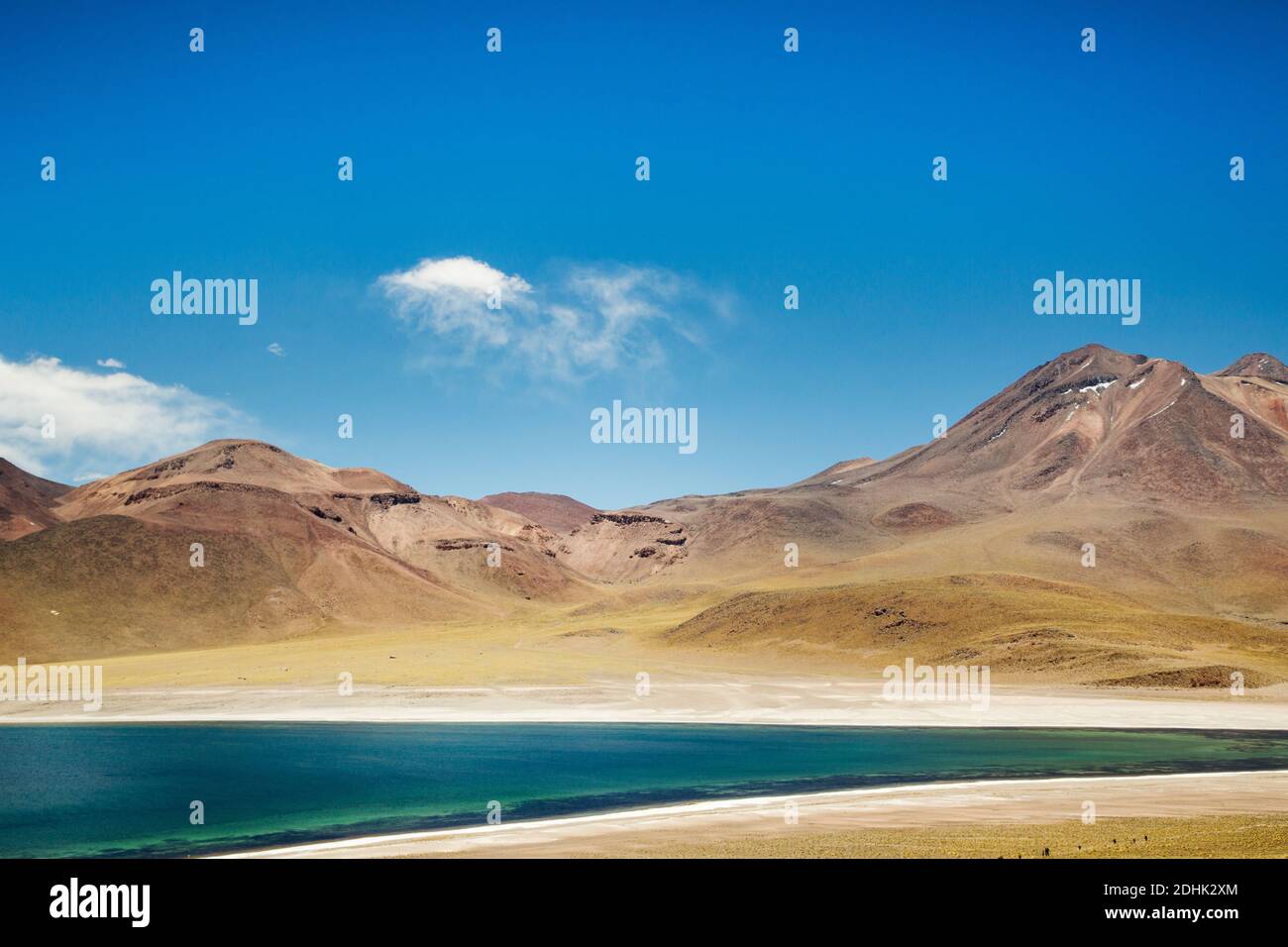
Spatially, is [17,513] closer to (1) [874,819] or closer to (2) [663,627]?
(2) [663,627]

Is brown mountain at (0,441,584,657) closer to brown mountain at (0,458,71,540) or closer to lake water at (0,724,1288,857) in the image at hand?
brown mountain at (0,458,71,540)

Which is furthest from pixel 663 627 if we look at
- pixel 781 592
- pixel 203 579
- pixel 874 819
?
pixel 874 819

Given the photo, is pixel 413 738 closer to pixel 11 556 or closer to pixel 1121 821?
pixel 1121 821

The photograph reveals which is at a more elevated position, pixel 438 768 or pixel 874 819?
pixel 874 819

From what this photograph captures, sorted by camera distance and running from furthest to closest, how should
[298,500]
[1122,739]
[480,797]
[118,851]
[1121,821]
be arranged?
[298,500] < [1122,739] < [480,797] < [118,851] < [1121,821]

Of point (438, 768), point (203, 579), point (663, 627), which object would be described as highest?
point (203, 579)
